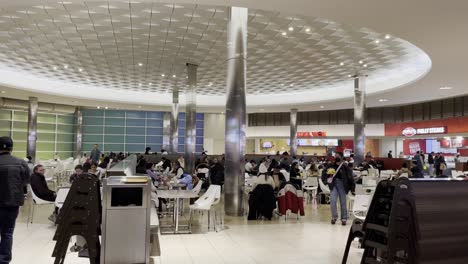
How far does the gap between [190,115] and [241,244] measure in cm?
967

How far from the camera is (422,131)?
22.4m

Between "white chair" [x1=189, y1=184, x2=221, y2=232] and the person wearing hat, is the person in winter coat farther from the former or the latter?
the person wearing hat

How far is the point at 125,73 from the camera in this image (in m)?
18.3

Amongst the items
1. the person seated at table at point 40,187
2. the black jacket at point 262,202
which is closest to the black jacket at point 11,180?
the person seated at table at point 40,187

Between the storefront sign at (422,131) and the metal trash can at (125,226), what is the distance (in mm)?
20306

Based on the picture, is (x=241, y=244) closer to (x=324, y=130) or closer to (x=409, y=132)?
(x=409, y=132)

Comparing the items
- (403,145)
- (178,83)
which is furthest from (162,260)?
(403,145)

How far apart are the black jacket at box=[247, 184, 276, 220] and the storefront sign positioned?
15.7m

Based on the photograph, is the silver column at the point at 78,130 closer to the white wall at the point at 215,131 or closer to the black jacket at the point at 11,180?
the white wall at the point at 215,131

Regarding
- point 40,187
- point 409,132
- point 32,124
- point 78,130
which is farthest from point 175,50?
point 78,130

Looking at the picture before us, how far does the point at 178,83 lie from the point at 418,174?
13338 mm

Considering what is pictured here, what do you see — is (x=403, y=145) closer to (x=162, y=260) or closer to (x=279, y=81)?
(x=279, y=81)

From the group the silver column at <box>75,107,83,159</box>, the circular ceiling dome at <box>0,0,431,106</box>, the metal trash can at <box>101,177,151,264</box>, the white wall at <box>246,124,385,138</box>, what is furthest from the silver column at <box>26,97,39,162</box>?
the metal trash can at <box>101,177,151,264</box>

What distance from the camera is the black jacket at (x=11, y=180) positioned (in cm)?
423
